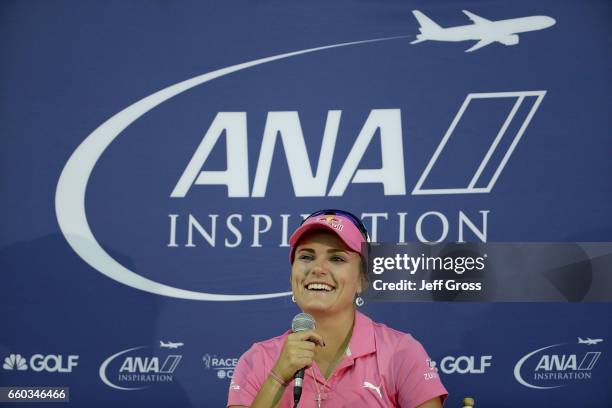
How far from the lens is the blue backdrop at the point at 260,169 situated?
328 centimetres

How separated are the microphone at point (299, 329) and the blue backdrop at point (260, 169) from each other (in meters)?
1.29

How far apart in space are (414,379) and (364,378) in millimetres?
139

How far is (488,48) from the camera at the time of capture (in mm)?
3352

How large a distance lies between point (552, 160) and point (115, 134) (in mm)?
1898

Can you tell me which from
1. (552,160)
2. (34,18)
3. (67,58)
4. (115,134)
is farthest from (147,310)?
(552,160)

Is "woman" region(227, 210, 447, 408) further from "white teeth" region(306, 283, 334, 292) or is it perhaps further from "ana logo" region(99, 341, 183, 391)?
"ana logo" region(99, 341, 183, 391)

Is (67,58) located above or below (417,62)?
above

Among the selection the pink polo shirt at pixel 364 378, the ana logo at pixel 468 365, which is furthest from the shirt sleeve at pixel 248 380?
the ana logo at pixel 468 365

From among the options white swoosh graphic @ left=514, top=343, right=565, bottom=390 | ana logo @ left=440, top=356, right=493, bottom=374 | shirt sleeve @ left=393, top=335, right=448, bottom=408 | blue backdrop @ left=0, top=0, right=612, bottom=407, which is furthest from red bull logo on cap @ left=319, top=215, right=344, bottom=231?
white swoosh graphic @ left=514, top=343, right=565, bottom=390

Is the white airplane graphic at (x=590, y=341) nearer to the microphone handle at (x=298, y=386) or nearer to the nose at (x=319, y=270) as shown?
the nose at (x=319, y=270)

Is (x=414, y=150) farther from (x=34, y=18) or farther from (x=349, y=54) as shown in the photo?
(x=34, y=18)

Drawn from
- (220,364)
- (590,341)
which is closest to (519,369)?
(590,341)

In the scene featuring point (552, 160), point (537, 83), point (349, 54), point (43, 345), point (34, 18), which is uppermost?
point (34, 18)

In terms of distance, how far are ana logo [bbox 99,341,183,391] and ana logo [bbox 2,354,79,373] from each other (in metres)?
0.14
